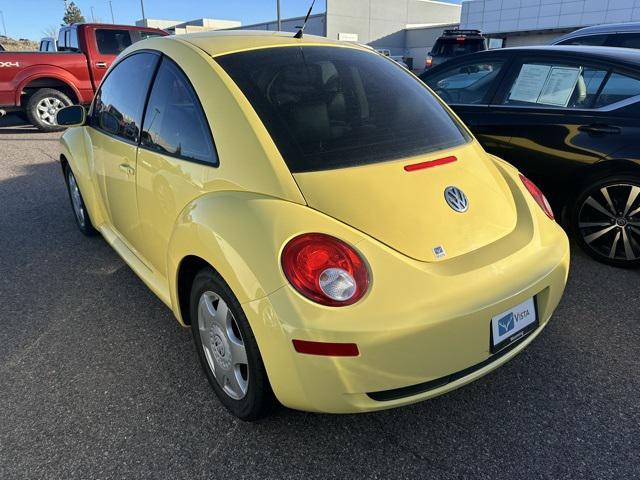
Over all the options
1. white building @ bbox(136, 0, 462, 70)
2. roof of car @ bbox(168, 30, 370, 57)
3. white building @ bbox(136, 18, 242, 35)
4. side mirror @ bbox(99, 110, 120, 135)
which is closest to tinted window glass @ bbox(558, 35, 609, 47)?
roof of car @ bbox(168, 30, 370, 57)

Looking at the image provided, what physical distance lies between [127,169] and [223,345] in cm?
129

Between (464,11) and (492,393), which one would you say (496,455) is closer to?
(492,393)

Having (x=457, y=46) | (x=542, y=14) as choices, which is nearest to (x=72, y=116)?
(x=457, y=46)

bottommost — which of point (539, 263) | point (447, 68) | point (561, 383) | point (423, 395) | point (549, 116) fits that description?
point (561, 383)

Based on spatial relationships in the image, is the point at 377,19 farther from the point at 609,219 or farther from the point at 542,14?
the point at 609,219

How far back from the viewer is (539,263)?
2010mm

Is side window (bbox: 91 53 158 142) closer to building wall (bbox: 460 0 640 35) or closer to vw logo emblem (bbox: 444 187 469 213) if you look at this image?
vw logo emblem (bbox: 444 187 469 213)

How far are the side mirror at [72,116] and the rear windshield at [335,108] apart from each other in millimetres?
1823

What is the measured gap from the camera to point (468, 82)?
14.7ft

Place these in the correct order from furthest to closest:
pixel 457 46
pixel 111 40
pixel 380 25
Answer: pixel 380 25
pixel 457 46
pixel 111 40

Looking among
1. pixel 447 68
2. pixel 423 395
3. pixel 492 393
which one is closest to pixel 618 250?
pixel 492 393

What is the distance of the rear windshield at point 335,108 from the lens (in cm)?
204

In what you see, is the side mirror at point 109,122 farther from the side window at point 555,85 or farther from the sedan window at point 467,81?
the side window at point 555,85

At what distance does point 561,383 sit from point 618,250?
1.66 m
